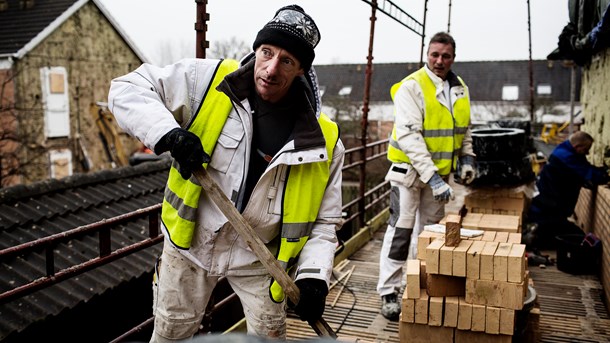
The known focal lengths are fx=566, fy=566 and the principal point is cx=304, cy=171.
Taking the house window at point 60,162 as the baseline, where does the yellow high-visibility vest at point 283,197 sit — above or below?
above

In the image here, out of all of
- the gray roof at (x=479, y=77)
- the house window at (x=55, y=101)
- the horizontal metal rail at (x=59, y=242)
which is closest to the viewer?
the horizontal metal rail at (x=59, y=242)

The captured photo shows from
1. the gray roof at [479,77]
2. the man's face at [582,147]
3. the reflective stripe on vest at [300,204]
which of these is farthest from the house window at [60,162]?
the reflective stripe on vest at [300,204]

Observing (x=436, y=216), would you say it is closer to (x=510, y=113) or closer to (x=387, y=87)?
(x=510, y=113)

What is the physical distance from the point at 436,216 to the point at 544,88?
30.7 m

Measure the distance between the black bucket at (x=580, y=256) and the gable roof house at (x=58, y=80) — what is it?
17093 millimetres

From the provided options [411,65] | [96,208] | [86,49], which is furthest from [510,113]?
[96,208]

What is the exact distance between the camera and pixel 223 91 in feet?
7.84

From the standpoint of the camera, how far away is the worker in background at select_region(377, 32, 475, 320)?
14.2 ft

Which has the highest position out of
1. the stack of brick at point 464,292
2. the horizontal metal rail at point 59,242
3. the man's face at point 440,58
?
the man's face at point 440,58

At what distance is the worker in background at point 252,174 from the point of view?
2391mm

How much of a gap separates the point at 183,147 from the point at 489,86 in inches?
1327

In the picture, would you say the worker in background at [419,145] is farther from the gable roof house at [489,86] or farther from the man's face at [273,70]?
A: the gable roof house at [489,86]

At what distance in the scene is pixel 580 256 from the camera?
5.73 metres

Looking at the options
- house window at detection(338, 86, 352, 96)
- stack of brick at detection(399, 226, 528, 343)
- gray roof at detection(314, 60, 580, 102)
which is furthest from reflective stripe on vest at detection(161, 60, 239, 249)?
house window at detection(338, 86, 352, 96)
